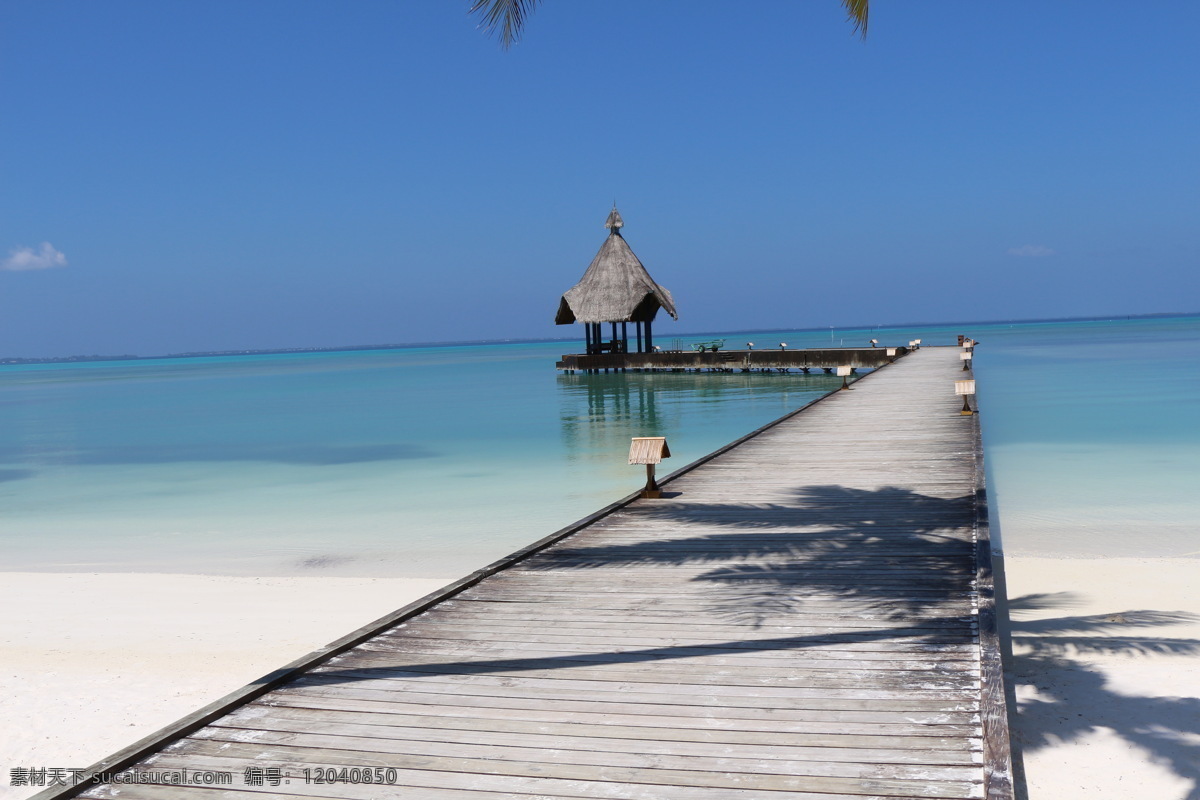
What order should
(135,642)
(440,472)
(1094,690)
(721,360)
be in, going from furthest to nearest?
1. (721,360)
2. (440,472)
3. (135,642)
4. (1094,690)

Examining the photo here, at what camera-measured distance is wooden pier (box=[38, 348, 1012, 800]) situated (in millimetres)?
2961

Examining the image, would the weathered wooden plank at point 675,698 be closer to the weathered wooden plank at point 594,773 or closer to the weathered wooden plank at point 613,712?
the weathered wooden plank at point 613,712

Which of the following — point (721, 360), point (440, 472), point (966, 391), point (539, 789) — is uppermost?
point (721, 360)

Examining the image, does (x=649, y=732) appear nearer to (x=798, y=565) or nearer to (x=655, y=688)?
(x=655, y=688)

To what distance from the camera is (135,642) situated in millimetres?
7066

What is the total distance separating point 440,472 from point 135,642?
365 inches

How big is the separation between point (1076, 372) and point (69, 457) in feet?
118

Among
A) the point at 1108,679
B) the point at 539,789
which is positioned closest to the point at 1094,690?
the point at 1108,679

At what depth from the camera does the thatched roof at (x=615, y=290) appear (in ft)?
126

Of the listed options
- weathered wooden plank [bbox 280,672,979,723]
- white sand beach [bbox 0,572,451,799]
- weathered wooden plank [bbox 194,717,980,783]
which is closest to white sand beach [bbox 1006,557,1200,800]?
weathered wooden plank [bbox 280,672,979,723]

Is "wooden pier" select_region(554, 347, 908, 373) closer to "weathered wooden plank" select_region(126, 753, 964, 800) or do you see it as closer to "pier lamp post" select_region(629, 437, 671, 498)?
"pier lamp post" select_region(629, 437, 671, 498)

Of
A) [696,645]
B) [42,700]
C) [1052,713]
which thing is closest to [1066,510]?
[1052,713]

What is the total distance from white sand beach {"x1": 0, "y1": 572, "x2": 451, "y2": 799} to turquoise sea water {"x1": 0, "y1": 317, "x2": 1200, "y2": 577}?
Result: 85 cm

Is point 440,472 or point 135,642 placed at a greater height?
point 440,472
